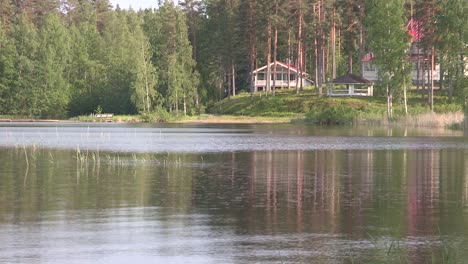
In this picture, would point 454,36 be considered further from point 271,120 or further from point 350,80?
point 271,120

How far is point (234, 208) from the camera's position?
2483 cm

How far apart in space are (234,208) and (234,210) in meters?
0.42

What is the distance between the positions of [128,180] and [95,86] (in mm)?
111447

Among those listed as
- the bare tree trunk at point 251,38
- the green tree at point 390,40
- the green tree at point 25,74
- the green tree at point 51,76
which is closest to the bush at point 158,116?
the bare tree trunk at point 251,38

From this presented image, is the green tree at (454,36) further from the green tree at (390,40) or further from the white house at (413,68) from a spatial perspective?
the white house at (413,68)

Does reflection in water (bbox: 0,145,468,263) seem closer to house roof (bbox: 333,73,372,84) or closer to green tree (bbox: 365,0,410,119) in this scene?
green tree (bbox: 365,0,410,119)

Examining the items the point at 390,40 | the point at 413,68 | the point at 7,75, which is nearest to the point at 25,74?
the point at 7,75

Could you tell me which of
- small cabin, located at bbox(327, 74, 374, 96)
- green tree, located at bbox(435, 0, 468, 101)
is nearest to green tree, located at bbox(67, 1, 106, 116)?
small cabin, located at bbox(327, 74, 374, 96)

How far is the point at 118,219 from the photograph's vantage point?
2259 centimetres

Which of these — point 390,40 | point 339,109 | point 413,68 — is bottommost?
point 339,109

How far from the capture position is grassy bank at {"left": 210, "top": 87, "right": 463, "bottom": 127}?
89.8 metres

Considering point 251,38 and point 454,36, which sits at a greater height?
point 251,38

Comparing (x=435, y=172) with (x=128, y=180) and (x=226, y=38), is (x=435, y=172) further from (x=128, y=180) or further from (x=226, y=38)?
(x=226, y=38)

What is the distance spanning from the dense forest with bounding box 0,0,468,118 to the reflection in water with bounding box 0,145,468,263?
63586 millimetres
